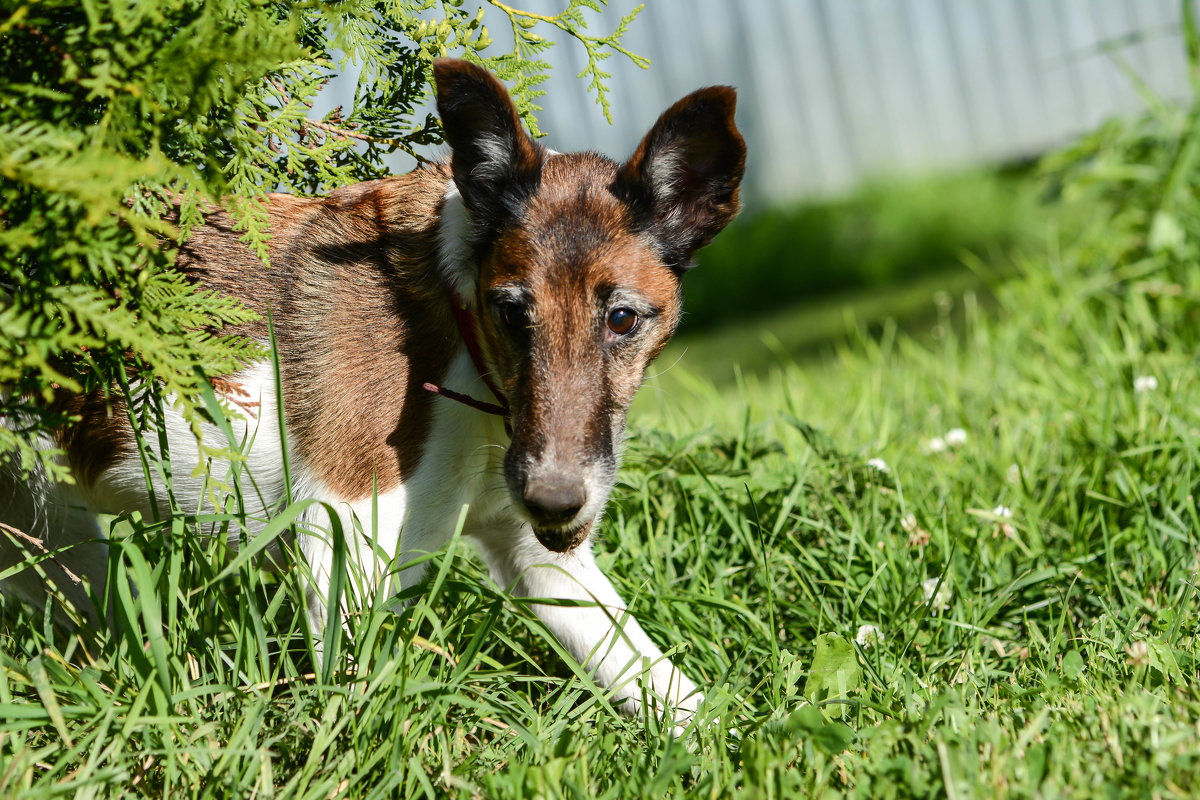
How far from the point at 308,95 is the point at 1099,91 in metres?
7.67

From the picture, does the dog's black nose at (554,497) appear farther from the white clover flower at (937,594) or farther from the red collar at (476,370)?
the white clover flower at (937,594)

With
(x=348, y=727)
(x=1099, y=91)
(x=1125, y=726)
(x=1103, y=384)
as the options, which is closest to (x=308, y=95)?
(x=348, y=727)

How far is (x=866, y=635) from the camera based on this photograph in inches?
91.7

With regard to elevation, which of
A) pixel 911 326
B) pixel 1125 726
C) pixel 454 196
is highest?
pixel 454 196

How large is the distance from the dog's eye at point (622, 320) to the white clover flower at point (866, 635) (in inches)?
33.3

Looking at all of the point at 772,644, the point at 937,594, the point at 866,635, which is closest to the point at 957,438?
the point at 937,594

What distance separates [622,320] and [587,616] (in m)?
0.76

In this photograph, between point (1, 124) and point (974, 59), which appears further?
point (974, 59)

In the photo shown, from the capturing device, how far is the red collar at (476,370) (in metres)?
2.33

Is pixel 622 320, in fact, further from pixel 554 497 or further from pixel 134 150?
pixel 134 150

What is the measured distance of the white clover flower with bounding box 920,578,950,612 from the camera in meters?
2.44

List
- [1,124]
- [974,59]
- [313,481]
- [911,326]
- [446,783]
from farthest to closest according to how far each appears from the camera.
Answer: [974,59]
[911,326]
[313,481]
[446,783]
[1,124]

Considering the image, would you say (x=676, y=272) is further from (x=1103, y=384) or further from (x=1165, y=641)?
(x=1103, y=384)

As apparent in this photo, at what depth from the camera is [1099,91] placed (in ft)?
26.3
